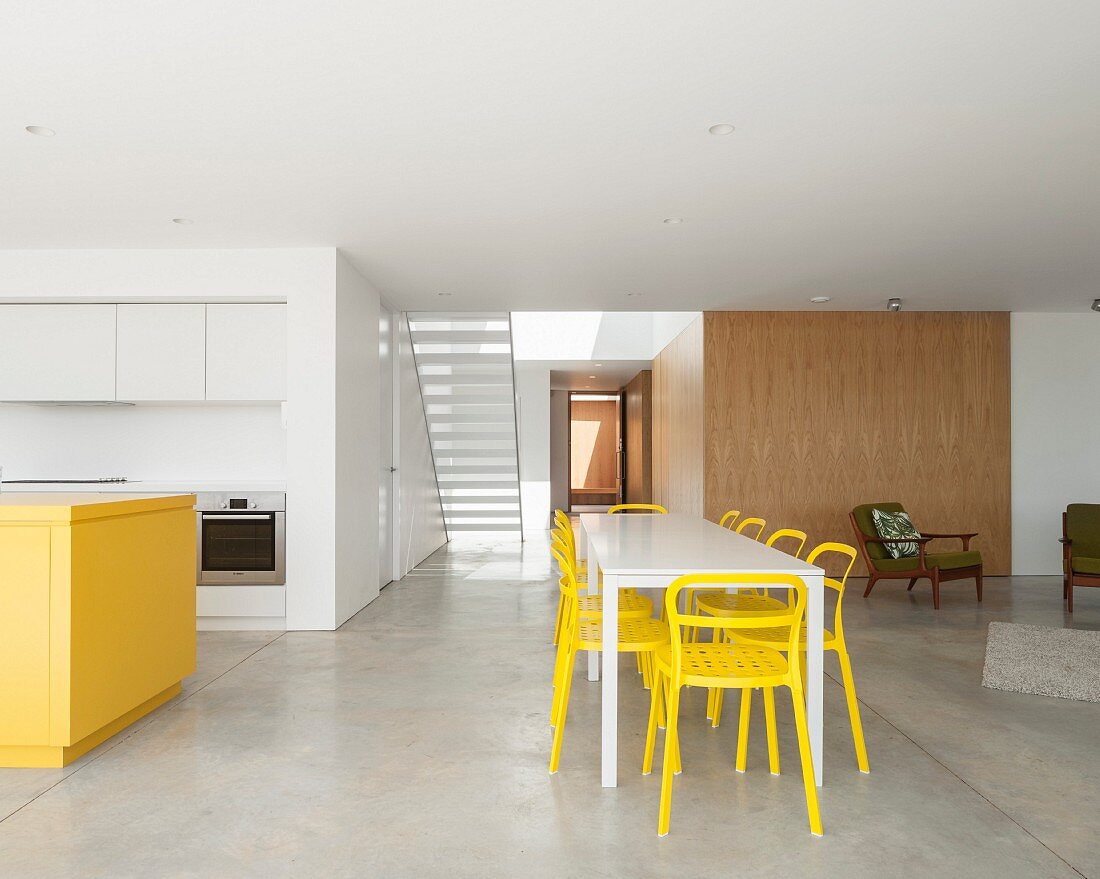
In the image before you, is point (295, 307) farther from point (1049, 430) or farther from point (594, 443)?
point (594, 443)

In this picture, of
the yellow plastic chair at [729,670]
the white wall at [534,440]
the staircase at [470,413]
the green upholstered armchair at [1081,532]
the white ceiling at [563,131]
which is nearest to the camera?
the yellow plastic chair at [729,670]

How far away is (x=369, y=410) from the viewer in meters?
6.09

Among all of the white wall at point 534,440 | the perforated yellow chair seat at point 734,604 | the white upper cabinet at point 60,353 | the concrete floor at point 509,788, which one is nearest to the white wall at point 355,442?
the concrete floor at point 509,788

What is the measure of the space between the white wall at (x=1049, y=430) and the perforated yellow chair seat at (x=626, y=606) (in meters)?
5.59

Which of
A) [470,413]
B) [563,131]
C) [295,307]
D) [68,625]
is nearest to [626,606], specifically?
[563,131]

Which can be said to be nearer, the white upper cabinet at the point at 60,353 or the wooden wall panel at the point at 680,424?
the white upper cabinet at the point at 60,353

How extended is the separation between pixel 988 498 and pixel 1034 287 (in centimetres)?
209

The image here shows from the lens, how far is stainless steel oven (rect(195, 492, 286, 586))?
5125 millimetres

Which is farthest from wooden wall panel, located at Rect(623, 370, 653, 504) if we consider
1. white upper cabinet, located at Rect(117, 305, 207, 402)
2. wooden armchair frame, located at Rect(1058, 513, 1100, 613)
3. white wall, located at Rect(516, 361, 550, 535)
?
white upper cabinet, located at Rect(117, 305, 207, 402)

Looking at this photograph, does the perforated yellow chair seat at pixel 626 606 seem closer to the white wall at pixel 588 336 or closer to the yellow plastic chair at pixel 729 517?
the yellow plastic chair at pixel 729 517

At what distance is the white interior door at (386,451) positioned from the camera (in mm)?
6840

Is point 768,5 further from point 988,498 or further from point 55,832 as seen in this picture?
point 988,498

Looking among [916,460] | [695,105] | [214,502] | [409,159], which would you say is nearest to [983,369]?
[916,460]

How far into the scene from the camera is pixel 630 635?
2.93 m
